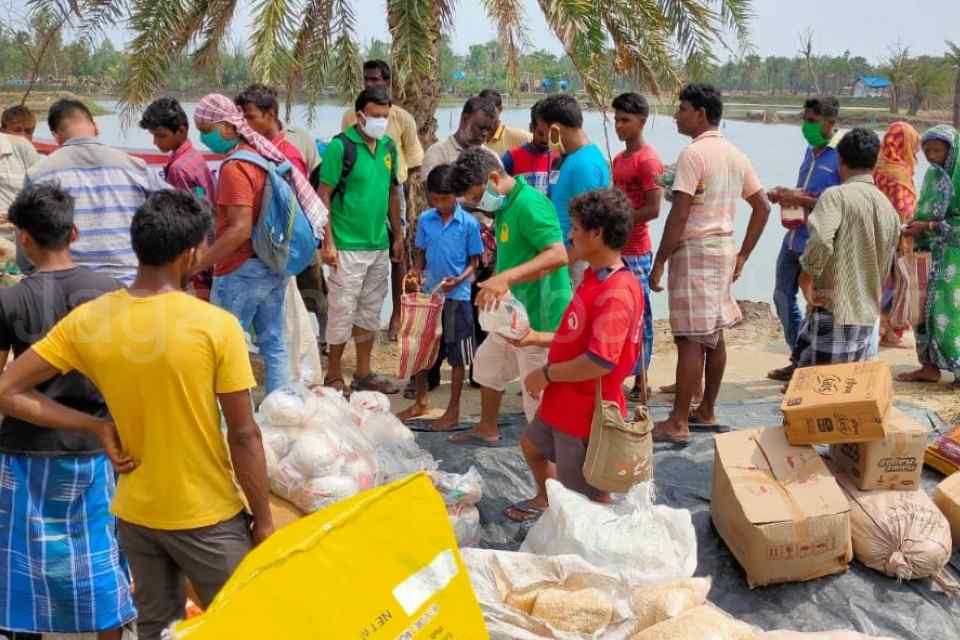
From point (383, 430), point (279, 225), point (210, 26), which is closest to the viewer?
point (383, 430)

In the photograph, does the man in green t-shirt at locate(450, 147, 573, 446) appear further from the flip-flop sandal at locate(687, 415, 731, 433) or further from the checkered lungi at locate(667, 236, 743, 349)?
the flip-flop sandal at locate(687, 415, 731, 433)

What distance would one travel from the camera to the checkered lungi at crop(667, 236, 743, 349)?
4824 millimetres

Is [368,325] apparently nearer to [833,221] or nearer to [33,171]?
[33,171]

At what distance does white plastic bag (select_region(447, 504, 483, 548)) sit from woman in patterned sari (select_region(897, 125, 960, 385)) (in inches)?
150

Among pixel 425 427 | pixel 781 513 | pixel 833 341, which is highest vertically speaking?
pixel 833 341

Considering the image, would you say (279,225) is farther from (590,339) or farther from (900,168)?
(900,168)

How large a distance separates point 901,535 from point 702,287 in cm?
165

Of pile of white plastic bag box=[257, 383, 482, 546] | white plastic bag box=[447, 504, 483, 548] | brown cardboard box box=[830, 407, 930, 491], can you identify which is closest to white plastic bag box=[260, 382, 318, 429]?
pile of white plastic bag box=[257, 383, 482, 546]

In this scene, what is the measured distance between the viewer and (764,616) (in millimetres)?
3441

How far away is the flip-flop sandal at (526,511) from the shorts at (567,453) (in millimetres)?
464

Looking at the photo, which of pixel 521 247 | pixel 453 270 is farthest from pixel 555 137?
pixel 453 270

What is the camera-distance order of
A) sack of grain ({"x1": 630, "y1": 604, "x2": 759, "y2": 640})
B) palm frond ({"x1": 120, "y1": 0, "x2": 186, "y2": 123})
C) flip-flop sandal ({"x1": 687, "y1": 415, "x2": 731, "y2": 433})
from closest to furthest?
sack of grain ({"x1": 630, "y1": 604, "x2": 759, "y2": 640})
flip-flop sandal ({"x1": 687, "y1": 415, "x2": 731, "y2": 433})
palm frond ({"x1": 120, "y1": 0, "x2": 186, "y2": 123})

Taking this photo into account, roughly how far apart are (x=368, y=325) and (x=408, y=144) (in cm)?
166

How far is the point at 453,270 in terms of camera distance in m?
5.19
